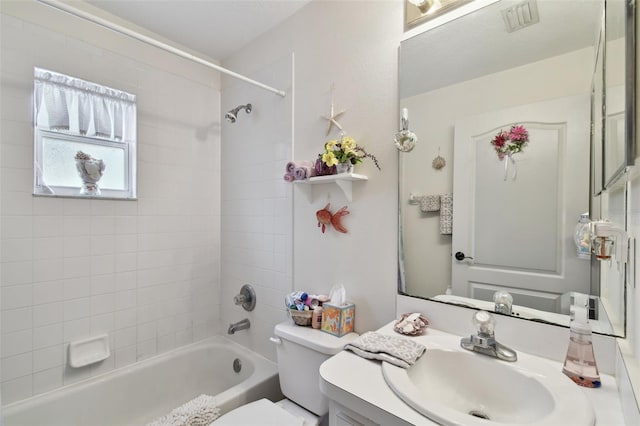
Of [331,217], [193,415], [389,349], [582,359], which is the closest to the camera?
[582,359]

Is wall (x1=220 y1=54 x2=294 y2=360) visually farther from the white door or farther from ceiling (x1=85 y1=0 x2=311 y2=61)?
the white door

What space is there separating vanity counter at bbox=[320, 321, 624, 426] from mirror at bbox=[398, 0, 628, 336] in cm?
23

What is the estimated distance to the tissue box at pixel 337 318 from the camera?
142 centimetres

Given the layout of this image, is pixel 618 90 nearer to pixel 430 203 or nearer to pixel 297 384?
pixel 430 203

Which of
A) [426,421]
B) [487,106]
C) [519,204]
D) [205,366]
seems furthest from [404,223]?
[205,366]

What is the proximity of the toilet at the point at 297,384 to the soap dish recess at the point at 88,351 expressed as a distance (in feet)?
3.21

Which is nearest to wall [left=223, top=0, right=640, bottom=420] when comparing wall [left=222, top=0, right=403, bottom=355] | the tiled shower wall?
wall [left=222, top=0, right=403, bottom=355]

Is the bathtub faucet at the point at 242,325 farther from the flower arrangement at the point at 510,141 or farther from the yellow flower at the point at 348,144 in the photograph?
the flower arrangement at the point at 510,141

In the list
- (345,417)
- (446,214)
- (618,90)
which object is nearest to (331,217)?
(446,214)

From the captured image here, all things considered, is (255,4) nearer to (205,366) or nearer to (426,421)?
(426,421)

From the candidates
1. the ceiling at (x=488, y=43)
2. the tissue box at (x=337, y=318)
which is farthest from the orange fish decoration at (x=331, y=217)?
the ceiling at (x=488, y=43)

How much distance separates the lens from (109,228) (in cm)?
184

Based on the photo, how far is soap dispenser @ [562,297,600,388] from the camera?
83 centimetres

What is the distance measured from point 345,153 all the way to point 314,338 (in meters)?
0.87
